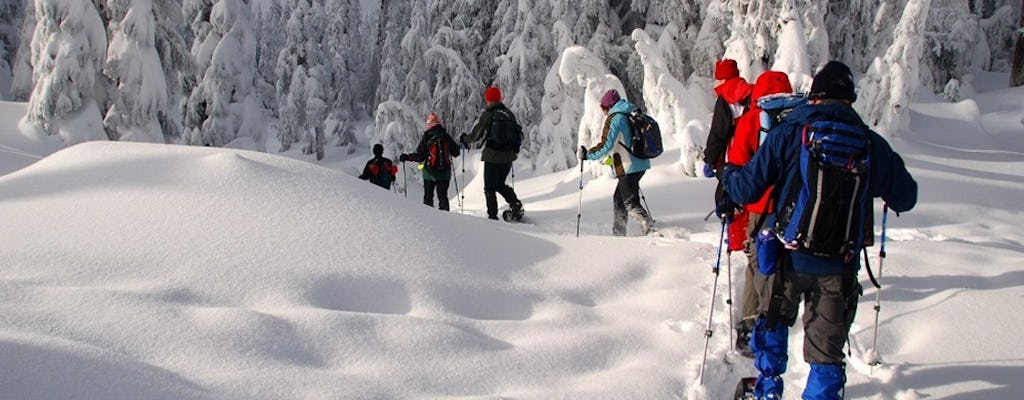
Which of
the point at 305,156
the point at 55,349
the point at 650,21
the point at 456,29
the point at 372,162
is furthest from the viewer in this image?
the point at 305,156

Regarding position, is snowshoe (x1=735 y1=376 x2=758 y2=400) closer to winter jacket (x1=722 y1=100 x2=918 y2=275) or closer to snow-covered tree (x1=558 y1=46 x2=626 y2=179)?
winter jacket (x1=722 y1=100 x2=918 y2=275)

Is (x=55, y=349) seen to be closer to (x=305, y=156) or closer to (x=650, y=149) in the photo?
(x=650, y=149)

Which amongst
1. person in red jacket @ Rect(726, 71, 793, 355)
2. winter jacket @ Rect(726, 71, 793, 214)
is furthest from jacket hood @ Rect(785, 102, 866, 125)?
winter jacket @ Rect(726, 71, 793, 214)

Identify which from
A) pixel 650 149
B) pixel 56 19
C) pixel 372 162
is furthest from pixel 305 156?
pixel 650 149

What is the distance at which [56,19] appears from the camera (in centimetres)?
1811

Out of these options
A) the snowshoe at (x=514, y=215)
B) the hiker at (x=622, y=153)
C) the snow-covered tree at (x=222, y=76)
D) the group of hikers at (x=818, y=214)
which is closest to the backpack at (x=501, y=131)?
the snowshoe at (x=514, y=215)

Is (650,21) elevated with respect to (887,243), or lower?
elevated

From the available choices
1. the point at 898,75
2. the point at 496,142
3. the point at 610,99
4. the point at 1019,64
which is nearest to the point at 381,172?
the point at 496,142

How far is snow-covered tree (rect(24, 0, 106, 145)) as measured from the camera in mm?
18094

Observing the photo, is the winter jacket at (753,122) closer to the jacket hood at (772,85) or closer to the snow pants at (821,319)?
the jacket hood at (772,85)

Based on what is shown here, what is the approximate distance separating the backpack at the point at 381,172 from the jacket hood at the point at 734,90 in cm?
785

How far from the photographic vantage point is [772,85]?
16.4ft

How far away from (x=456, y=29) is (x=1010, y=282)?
27307 millimetres

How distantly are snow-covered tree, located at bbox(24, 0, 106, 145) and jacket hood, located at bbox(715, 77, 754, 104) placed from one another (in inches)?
739
